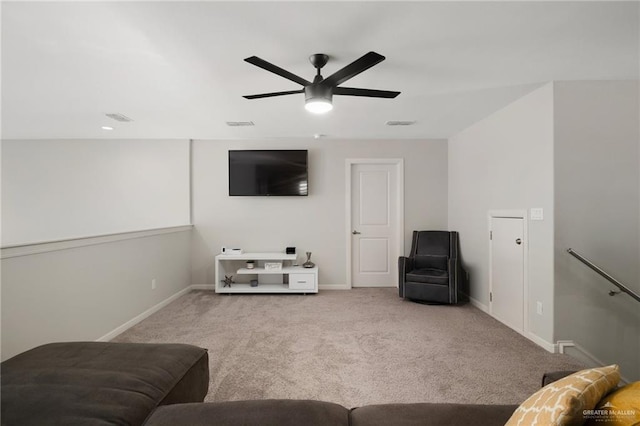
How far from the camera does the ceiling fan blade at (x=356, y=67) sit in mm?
1914

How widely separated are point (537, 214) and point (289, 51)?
267cm

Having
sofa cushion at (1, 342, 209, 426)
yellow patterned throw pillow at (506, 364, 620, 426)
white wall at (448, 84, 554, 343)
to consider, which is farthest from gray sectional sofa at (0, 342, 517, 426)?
white wall at (448, 84, 554, 343)

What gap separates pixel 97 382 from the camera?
133cm

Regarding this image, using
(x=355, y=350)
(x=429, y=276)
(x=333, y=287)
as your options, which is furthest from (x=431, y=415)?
(x=333, y=287)

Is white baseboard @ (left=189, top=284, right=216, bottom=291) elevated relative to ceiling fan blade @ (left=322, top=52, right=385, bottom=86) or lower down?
lower down

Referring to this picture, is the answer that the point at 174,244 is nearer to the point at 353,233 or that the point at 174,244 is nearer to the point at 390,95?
the point at 353,233

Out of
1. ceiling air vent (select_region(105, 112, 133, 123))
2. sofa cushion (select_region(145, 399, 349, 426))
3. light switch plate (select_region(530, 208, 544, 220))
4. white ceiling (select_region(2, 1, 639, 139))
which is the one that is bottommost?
sofa cushion (select_region(145, 399, 349, 426))

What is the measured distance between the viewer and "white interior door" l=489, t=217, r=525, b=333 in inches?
127

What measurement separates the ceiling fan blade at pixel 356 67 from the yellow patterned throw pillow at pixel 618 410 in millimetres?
1810

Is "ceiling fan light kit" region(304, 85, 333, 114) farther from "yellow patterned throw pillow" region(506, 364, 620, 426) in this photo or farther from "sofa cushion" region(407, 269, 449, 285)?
"sofa cushion" region(407, 269, 449, 285)

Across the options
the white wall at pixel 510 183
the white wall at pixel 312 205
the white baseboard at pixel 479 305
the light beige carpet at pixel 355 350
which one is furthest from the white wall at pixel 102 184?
the white baseboard at pixel 479 305

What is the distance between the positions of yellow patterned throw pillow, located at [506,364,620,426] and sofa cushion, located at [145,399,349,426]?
548mm

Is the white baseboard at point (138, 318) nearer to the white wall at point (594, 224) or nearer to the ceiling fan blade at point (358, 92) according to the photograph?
the ceiling fan blade at point (358, 92)

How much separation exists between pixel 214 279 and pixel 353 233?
2364mm
